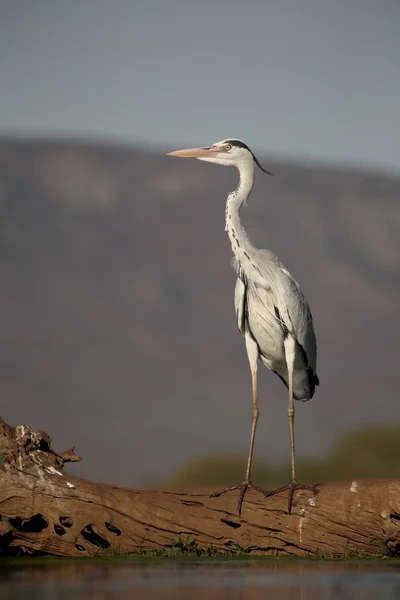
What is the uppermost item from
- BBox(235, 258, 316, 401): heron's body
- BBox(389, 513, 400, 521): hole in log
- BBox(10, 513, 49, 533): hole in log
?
BBox(235, 258, 316, 401): heron's body

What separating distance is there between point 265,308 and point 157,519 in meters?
2.02

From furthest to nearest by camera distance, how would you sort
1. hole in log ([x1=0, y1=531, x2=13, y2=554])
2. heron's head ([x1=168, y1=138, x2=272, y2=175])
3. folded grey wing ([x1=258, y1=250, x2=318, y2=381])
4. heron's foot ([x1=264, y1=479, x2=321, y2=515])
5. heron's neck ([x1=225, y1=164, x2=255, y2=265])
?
heron's head ([x1=168, y1=138, x2=272, y2=175]) < heron's neck ([x1=225, y1=164, x2=255, y2=265]) < folded grey wing ([x1=258, y1=250, x2=318, y2=381]) < heron's foot ([x1=264, y1=479, x2=321, y2=515]) < hole in log ([x1=0, y1=531, x2=13, y2=554])

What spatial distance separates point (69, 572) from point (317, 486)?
2208mm

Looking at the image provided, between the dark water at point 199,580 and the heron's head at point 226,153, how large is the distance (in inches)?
136

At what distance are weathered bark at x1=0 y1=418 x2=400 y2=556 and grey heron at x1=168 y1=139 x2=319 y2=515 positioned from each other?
0.73m

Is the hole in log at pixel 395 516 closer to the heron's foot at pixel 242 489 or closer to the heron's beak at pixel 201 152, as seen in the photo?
the heron's foot at pixel 242 489

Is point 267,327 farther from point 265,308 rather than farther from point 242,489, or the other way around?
point 242,489

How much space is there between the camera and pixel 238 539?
659cm

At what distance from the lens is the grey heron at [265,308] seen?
7445 mm

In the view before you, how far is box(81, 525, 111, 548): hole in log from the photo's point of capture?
6582mm

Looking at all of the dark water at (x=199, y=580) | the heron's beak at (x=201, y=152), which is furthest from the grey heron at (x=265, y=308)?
the dark water at (x=199, y=580)

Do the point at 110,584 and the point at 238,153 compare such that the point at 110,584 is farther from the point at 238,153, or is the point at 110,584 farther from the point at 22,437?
the point at 238,153

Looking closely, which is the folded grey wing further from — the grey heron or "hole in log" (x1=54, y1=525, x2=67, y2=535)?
"hole in log" (x1=54, y1=525, x2=67, y2=535)

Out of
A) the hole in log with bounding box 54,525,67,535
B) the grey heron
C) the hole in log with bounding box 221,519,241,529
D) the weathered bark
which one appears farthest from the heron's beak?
the hole in log with bounding box 54,525,67,535
